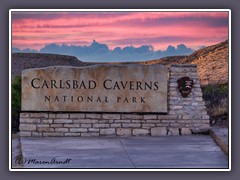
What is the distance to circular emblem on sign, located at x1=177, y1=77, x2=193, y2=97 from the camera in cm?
1488

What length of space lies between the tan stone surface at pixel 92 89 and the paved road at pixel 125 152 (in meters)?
0.79

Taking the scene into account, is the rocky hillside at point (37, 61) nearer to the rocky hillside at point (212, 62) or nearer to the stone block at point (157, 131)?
the rocky hillside at point (212, 62)

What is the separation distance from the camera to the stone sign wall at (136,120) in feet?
47.2

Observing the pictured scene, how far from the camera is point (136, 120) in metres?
14.6

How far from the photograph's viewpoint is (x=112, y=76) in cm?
1467

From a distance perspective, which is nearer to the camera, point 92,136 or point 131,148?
point 131,148

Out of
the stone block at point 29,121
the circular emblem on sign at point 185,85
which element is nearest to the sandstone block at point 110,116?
the stone block at point 29,121

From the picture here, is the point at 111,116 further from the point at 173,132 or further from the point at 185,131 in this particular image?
the point at 185,131

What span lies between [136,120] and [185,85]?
1.38 metres

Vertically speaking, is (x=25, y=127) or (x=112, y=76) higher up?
(x=112, y=76)

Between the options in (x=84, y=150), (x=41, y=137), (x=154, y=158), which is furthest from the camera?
(x=41, y=137)

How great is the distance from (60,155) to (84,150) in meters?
0.68

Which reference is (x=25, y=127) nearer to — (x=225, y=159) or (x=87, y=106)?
(x=87, y=106)

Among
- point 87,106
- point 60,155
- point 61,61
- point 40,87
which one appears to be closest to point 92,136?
point 87,106
